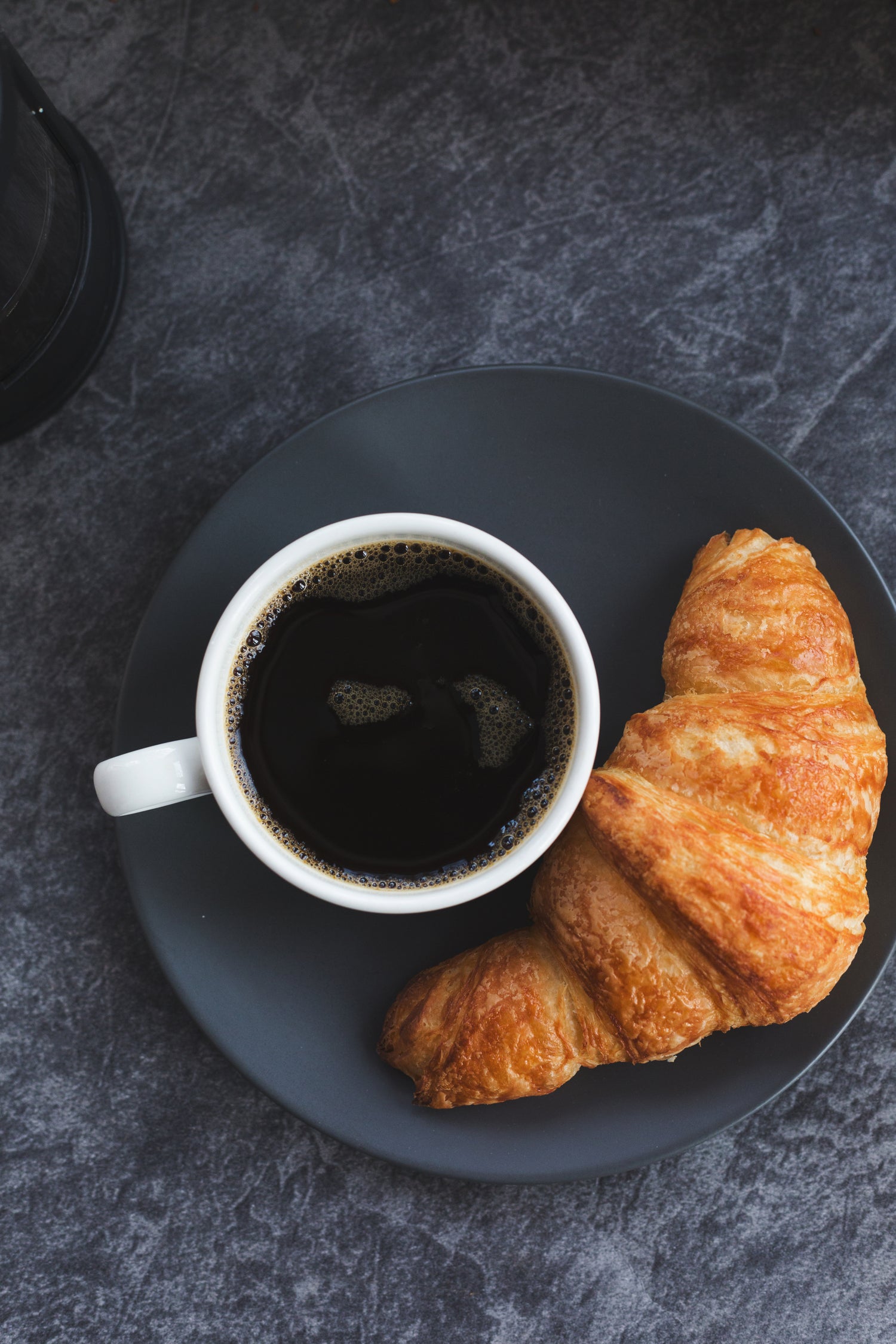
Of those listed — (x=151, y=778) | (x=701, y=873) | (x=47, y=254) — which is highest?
(x=47, y=254)

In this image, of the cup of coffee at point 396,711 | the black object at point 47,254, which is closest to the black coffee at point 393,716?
the cup of coffee at point 396,711

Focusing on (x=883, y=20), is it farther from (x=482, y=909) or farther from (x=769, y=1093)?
(x=769, y=1093)

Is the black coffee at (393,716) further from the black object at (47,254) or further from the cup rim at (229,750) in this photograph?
the black object at (47,254)

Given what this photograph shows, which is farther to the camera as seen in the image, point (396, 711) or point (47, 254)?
point (47, 254)

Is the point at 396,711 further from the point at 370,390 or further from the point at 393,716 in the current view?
the point at 370,390

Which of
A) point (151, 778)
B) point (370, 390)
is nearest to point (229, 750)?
point (151, 778)
